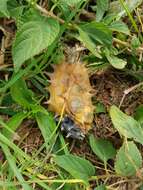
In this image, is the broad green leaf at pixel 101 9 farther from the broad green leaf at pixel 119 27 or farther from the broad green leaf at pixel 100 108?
the broad green leaf at pixel 100 108

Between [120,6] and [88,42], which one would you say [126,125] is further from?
[120,6]

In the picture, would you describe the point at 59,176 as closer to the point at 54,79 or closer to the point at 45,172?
the point at 45,172

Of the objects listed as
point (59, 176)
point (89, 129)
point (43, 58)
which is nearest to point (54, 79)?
point (43, 58)

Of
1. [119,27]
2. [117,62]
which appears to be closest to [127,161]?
[117,62]

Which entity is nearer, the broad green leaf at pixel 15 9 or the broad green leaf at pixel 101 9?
the broad green leaf at pixel 15 9

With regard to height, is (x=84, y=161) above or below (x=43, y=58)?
below

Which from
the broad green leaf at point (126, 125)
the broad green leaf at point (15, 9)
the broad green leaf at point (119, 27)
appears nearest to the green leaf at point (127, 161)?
the broad green leaf at point (126, 125)
